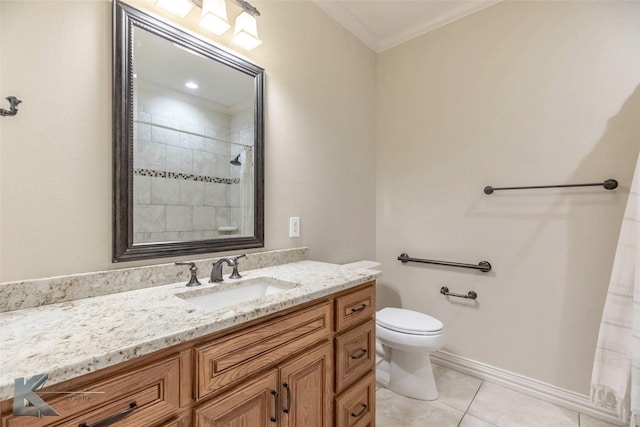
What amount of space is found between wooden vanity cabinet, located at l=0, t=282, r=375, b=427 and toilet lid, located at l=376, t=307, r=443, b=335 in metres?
0.44

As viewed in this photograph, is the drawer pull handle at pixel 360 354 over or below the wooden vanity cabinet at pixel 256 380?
below

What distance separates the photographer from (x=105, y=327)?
75cm

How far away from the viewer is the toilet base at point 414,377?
1820 millimetres

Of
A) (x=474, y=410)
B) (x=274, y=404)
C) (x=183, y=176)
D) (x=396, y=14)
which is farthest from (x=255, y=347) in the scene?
(x=396, y=14)

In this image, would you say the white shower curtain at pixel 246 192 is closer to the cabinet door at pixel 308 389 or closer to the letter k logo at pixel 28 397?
the cabinet door at pixel 308 389

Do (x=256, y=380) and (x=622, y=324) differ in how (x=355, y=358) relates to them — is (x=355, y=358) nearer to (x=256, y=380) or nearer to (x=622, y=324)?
(x=256, y=380)

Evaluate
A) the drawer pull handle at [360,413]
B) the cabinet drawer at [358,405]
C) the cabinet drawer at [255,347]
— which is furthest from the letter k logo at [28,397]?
the drawer pull handle at [360,413]

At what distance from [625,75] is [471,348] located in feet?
6.06

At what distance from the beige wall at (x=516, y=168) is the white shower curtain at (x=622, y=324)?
0.21 m

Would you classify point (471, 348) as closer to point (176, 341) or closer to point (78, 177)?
point (176, 341)

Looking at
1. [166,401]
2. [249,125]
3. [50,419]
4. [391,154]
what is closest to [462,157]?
[391,154]

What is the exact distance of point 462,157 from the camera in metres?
2.10

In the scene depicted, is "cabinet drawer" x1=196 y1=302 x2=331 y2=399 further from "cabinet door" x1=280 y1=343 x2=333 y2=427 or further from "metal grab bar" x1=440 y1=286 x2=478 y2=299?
"metal grab bar" x1=440 y1=286 x2=478 y2=299

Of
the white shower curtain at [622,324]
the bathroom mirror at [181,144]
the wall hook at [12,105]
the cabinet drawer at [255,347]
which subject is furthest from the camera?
the white shower curtain at [622,324]
